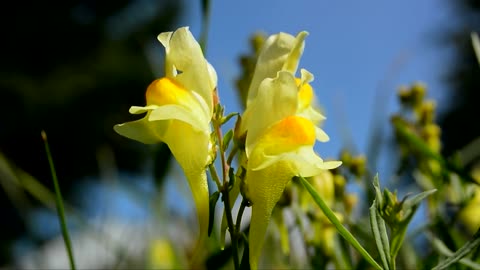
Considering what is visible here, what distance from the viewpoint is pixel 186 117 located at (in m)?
0.50

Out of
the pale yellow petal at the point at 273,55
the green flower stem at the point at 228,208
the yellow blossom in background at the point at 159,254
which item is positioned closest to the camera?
the green flower stem at the point at 228,208

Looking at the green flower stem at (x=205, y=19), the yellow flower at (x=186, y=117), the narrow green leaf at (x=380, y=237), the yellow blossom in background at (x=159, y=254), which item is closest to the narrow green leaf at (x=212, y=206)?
the yellow flower at (x=186, y=117)

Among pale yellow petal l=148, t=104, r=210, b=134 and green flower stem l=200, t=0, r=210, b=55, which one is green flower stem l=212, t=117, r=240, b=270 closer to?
pale yellow petal l=148, t=104, r=210, b=134

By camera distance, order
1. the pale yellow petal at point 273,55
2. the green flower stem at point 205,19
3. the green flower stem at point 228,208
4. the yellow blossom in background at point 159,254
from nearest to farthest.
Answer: the green flower stem at point 228,208 < the pale yellow petal at point 273,55 < the green flower stem at point 205,19 < the yellow blossom in background at point 159,254

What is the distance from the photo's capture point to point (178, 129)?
52 centimetres

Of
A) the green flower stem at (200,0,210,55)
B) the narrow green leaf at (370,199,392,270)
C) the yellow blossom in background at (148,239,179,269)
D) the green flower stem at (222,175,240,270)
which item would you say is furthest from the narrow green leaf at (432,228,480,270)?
the yellow blossom in background at (148,239,179,269)

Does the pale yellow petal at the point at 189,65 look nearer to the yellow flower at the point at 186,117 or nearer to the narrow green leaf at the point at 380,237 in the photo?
the yellow flower at the point at 186,117

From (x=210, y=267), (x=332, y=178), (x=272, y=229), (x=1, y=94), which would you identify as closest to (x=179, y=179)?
(x=272, y=229)

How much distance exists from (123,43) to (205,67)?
10.5m

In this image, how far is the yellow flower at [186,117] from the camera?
0.51 metres

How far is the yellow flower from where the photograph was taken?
0.51 meters

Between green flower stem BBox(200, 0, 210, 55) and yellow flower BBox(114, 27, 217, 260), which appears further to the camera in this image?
green flower stem BBox(200, 0, 210, 55)

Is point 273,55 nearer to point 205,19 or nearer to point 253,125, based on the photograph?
point 253,125

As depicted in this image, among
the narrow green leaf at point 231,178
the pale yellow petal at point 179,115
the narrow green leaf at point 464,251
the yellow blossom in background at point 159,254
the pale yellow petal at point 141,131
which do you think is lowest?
the yellow blossom in background at point 159,254
